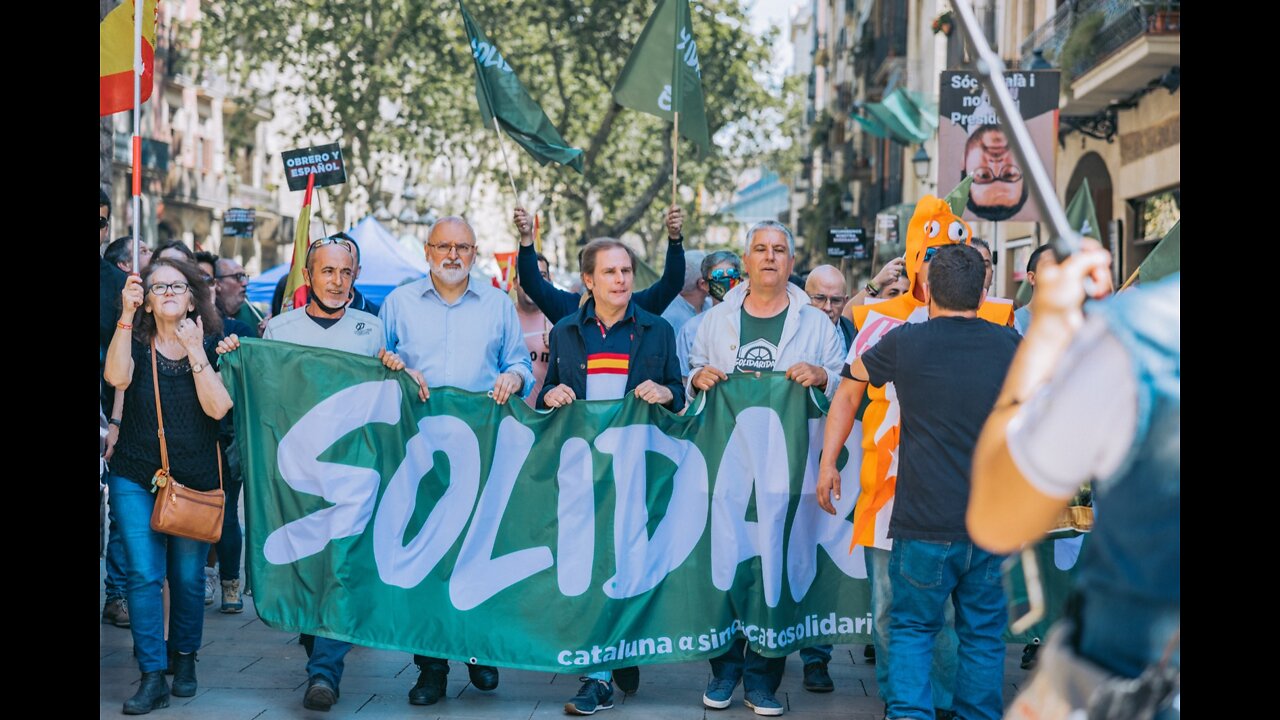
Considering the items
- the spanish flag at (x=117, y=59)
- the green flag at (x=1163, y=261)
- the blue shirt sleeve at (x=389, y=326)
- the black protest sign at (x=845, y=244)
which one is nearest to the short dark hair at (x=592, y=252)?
the blue shirt sleeve at (x=389, y=326)

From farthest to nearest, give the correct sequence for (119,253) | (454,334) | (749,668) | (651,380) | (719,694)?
(119,253) → (454,334) → (651,380) → (749,668) → (719,694)

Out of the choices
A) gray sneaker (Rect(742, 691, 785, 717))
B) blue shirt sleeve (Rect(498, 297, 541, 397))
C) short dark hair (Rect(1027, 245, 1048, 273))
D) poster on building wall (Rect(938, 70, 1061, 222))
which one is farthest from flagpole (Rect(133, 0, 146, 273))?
poster on building wall (Rect(938, 70, 1061, 222))

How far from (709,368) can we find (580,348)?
2.05ft

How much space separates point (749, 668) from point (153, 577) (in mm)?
2548

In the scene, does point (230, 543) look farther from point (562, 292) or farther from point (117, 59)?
point (117, 59)

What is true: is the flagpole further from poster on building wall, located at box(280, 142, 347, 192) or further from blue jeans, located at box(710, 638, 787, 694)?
poster on building wall, located at box(280, 142, 347, 192)

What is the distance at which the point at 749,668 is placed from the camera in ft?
Answer: 20.7

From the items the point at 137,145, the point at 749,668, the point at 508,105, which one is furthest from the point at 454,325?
the point at 508,105

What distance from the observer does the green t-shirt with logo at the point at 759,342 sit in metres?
6.51

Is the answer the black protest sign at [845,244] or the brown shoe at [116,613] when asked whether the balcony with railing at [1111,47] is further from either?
the brown shoe at [116,613]

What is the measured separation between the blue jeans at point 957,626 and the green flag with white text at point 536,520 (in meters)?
1.01
